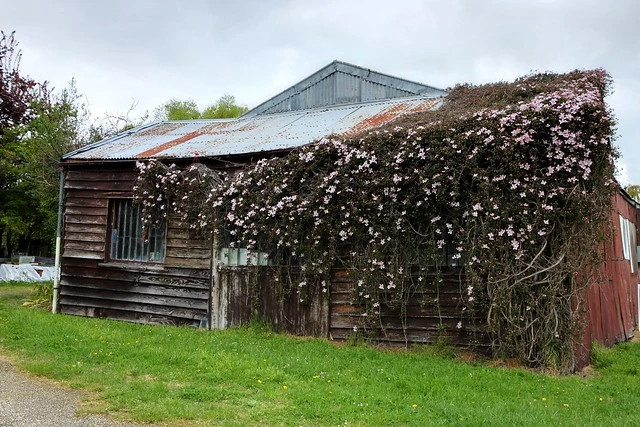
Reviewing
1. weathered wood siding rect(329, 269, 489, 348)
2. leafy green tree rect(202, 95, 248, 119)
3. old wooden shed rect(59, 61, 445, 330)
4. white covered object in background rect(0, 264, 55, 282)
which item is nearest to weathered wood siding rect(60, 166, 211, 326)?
old wooden shed rect(59, 61, 445, 330)

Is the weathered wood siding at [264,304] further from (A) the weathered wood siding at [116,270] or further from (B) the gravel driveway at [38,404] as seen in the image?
(B) the gravel driveway at [38,404]

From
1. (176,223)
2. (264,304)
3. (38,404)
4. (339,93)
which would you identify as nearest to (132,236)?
(176,223)

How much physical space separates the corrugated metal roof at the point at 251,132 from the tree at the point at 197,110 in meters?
27.0

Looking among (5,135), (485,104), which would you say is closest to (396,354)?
(485,104)

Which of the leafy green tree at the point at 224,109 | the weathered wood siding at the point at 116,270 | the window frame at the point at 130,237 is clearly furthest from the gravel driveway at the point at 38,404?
the leafy green tree at the point at 224,109

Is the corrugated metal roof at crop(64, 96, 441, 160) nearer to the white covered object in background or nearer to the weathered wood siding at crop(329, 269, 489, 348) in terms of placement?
the weathered wood siding at crop(329, 269, 489, 348)

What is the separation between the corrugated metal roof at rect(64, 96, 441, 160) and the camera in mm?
11758

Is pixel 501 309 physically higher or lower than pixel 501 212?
lower

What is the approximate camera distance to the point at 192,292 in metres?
11.7

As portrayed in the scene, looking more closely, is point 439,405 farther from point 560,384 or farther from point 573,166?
point 573,166

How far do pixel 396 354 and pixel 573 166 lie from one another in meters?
3.64

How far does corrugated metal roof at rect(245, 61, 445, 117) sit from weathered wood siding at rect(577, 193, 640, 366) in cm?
536

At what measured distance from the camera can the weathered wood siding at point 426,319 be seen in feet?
29.0

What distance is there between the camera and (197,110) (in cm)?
4531
